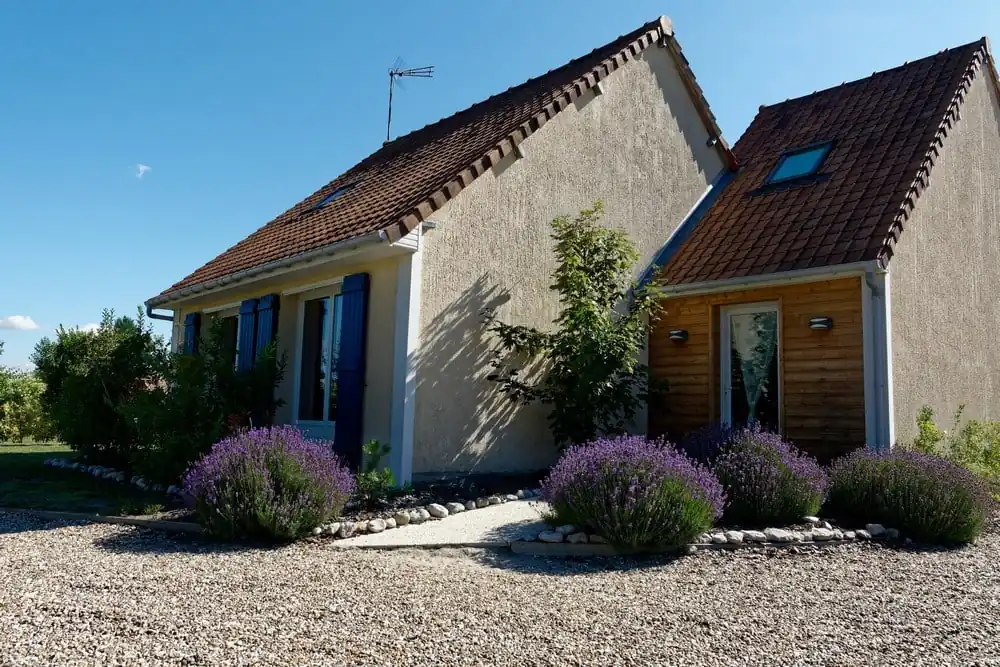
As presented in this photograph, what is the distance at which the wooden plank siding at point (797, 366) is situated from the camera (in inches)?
341

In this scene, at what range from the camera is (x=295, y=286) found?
394 inches

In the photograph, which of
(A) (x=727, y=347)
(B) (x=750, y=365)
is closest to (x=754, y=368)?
(B) (x=750, y=365)

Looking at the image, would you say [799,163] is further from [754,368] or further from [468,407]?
[468,407]

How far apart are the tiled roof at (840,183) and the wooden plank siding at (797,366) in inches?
15.8

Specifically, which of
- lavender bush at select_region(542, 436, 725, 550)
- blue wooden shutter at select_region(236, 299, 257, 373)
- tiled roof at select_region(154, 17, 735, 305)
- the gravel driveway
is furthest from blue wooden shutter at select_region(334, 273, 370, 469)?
lavender bush at select_region(542, 436, 725, 550)

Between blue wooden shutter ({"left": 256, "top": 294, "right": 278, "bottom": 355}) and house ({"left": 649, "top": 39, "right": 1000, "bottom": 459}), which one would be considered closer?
house ({"left": 649, "top": 39, "right": 1000, "bottom": 459})

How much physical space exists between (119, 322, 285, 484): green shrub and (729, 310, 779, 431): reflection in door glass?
5824 millimetres

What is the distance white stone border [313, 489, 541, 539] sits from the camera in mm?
6234

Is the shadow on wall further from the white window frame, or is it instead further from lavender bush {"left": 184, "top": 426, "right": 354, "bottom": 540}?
lavender bush {"left": 184, "top": 426, "right": 354, "bottom": 540}

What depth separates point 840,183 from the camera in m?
10.3

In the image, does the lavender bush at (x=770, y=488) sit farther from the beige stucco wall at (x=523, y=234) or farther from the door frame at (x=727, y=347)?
the beige stucco wall at (x=523, y=234)

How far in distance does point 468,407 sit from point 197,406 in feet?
9.70

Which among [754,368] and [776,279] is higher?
[776,279]

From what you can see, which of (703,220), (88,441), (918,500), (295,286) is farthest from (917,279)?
(88,441)
